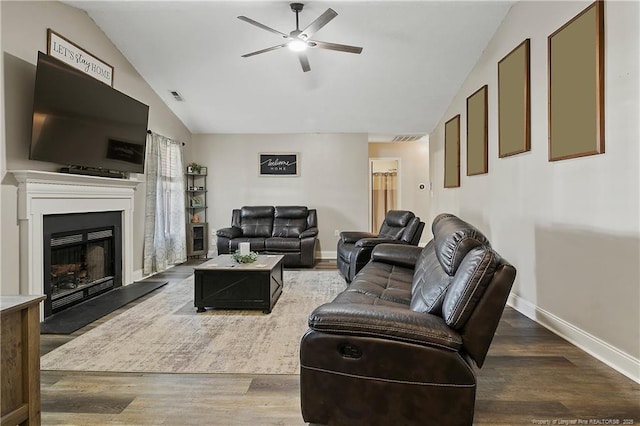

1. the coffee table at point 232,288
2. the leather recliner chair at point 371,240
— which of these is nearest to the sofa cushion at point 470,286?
the coffee table at point 232,288

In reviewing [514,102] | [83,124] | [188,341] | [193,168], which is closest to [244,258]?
[188,341]

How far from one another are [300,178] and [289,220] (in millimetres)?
951

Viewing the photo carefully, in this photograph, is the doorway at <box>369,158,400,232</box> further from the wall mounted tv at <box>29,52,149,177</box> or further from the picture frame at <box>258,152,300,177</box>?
the wall mounted tv at <box>29,52,149,177</box>

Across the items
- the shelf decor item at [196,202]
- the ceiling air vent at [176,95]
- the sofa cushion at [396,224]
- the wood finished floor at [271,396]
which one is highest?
the ceiling air vent at [176,95]

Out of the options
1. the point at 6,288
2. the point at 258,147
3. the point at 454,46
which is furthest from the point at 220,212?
the point at 454,46

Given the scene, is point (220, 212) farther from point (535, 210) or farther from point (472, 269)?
point (472, 269)

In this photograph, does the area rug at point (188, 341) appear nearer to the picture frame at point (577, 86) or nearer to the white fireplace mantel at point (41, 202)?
the white fireplace mantel at point (41, 202)

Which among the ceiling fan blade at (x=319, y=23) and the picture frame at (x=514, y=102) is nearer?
the ceiling fan blade at (x=319, y=23)

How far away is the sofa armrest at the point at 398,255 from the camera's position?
343 cm

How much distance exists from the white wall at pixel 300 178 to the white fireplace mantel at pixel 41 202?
9.22ft

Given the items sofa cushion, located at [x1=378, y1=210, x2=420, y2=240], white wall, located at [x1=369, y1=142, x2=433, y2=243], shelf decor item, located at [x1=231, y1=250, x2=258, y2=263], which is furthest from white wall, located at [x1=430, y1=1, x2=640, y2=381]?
white wall, located at [x1=369, y1=142, x2=433, y2=243]

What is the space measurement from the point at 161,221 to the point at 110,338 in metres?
2.82

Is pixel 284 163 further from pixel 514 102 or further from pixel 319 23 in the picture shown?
pixel 514 102

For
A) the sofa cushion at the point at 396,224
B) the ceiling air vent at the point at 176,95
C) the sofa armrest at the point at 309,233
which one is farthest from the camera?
the sofa armrest at the point at 309,233
